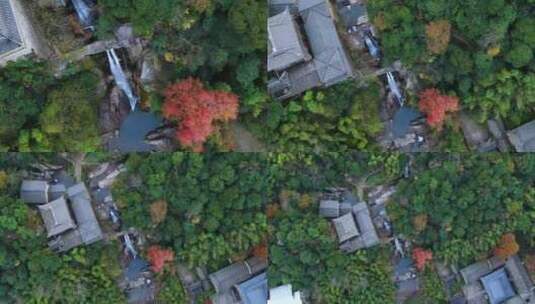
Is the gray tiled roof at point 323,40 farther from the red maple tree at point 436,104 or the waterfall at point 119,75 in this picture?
the waterfall at point 119,75

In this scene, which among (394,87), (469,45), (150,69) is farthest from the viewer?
(394,87)

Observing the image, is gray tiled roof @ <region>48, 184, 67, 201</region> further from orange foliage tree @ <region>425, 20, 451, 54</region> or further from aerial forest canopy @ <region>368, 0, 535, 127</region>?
orange foliage tree @ <region>425, 20, 451, 54</region>

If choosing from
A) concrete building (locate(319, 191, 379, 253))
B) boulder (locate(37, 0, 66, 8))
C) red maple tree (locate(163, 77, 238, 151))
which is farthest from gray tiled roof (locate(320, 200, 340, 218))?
boulder (locate(37, 0, 66, 8))

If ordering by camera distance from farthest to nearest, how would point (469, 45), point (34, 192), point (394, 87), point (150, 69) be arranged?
point (394, 87) → point (469, 45) → point (150, 69) → point (34, 192)

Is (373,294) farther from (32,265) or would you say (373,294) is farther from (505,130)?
(32,265)

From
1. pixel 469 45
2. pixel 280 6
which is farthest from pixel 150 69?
pixel 469 45

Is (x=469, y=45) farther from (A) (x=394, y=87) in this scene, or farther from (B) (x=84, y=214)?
(B) (x=84, y=214)
